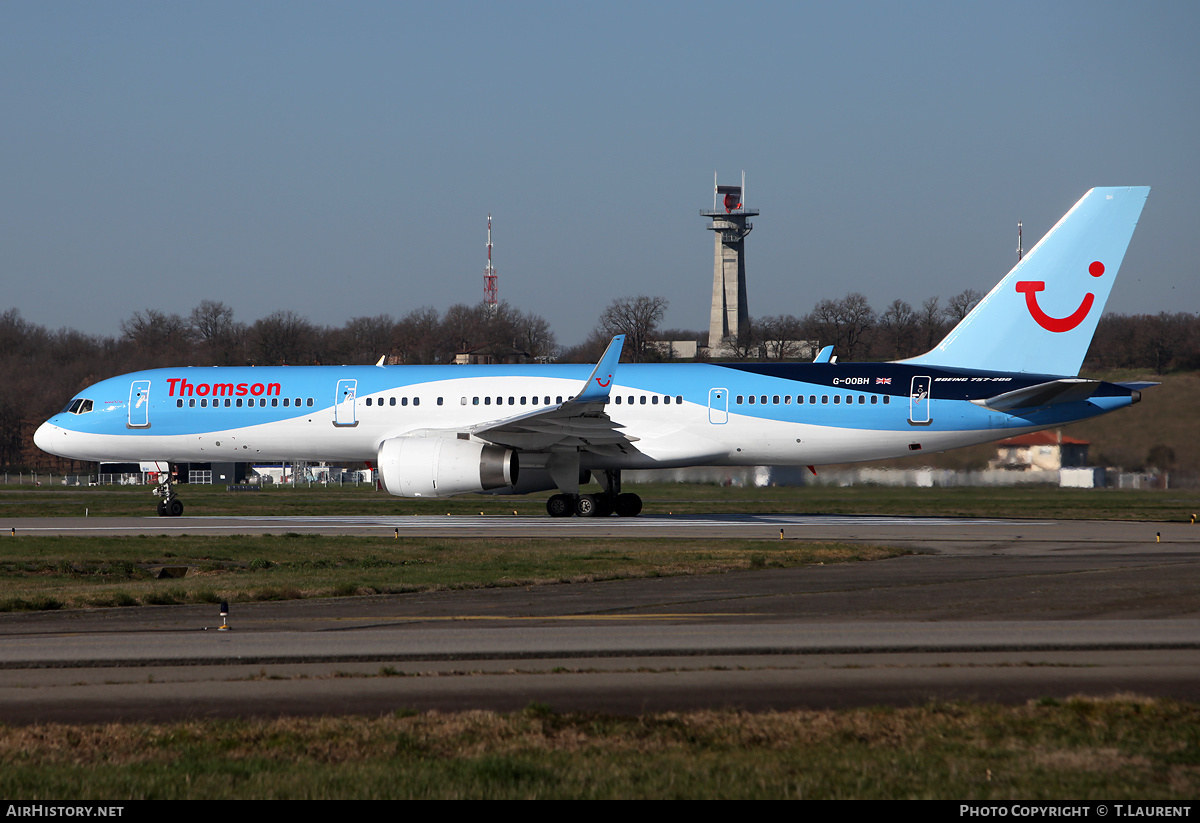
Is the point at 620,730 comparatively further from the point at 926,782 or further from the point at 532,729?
the point at 926,782

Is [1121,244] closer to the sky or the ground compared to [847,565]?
closer to the sky

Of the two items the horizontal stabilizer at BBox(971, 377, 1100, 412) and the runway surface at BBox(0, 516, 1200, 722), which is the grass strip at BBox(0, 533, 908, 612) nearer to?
the runway surface at BBox(0, 516, 1200, 722)

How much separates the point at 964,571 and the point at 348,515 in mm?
19879

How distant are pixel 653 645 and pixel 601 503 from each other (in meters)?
19.2

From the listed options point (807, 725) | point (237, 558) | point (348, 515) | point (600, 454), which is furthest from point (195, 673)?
point (348, 515)

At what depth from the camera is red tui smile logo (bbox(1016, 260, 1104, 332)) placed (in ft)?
89.7

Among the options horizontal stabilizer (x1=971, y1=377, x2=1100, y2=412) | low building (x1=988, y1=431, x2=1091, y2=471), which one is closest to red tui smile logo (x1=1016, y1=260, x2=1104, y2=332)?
horizontal stabilizer (x1=971, y1=377, x2=1100, y2=412)

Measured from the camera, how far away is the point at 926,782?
6031 millimetres

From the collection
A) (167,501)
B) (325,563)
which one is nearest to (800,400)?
(325,563)

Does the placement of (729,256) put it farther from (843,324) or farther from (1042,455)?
(1042,455)

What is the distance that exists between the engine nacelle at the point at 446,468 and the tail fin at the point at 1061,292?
478 inches

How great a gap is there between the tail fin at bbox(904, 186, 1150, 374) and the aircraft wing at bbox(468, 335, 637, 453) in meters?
9.14

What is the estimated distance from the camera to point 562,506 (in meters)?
29.4

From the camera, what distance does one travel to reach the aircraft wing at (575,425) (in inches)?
1065
